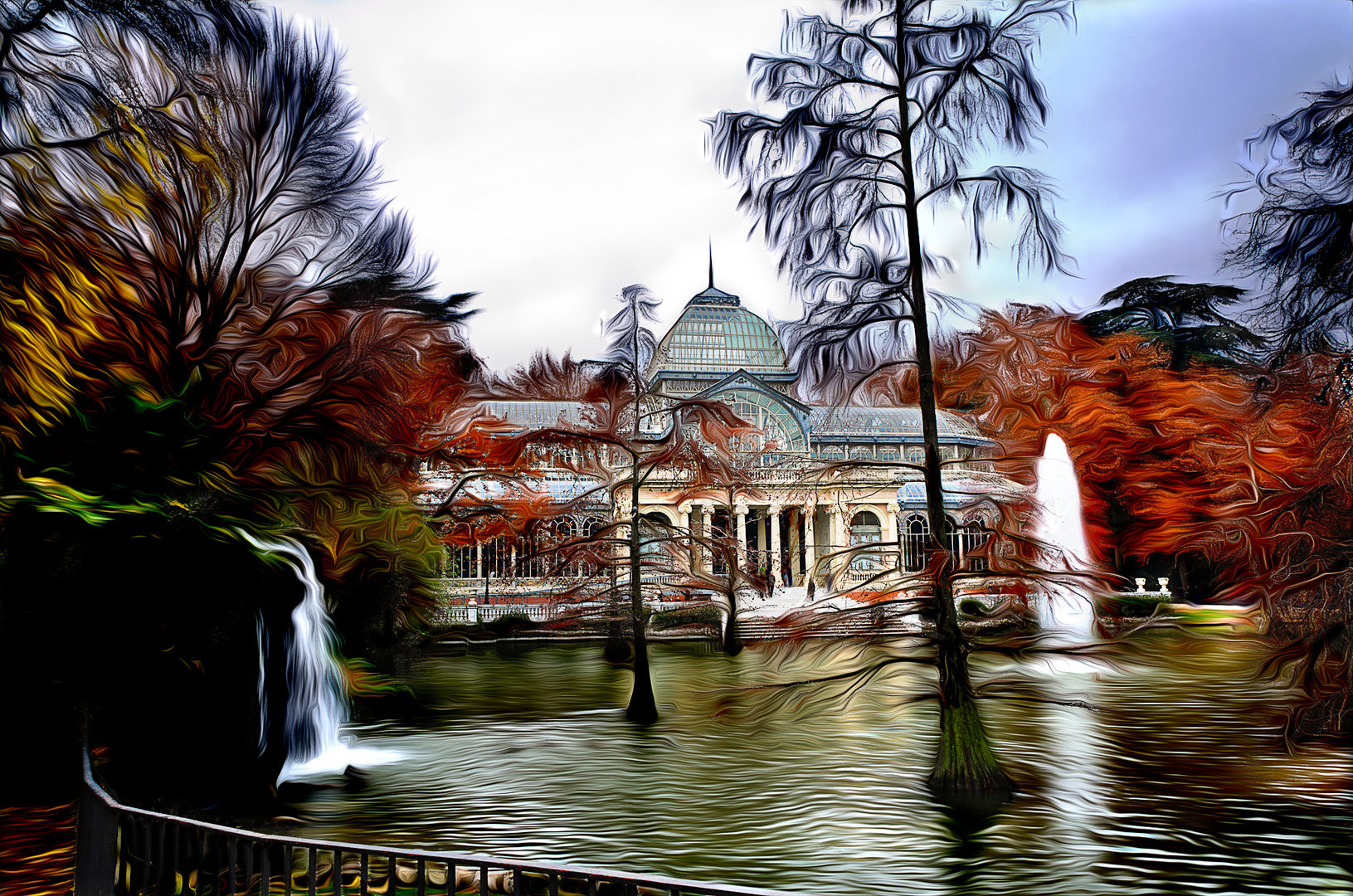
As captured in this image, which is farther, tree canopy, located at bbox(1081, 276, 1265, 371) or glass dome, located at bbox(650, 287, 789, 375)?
glass dome, located at bbox(650, 287, 789, 375)

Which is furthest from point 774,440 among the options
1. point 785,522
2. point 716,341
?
point 716,341

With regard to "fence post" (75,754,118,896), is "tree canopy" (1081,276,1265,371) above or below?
above

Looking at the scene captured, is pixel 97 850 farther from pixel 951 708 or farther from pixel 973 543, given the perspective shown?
pixel 973 543

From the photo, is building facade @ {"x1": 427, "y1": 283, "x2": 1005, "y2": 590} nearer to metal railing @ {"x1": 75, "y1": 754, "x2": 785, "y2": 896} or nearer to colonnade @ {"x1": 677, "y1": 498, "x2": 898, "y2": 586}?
colonnade @ {"x1": 677, "y1": 498, "x2": 898, "y2": 586}

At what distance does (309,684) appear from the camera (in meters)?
10.6

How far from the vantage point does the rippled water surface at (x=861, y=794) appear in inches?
324

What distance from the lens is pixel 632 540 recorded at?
15.1 metres

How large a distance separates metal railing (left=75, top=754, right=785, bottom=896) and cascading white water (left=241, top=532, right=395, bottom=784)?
244cm

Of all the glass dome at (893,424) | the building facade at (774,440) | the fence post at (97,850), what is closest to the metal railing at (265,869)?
the fence post at (97,850)

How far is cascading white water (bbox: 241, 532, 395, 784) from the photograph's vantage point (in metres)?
10.2

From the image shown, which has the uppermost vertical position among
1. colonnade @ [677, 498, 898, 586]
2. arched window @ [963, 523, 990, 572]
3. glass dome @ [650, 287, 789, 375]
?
glass dome @ [650, 287, 789, 375]

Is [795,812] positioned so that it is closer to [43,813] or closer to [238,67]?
[43,813]

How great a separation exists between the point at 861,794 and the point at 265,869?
768 centimetres

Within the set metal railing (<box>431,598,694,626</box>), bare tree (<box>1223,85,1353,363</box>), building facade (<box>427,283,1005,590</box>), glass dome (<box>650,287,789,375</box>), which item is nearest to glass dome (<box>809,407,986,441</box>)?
building facade (<box>427,283,1005,590</box>)
